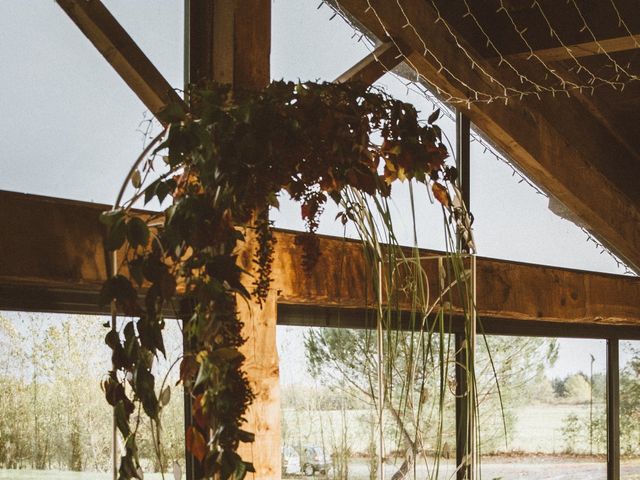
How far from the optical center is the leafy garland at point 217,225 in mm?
1890

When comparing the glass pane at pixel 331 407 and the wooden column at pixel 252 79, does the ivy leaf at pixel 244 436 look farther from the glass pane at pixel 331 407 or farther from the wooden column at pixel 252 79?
the glass pane at pixel 331 407

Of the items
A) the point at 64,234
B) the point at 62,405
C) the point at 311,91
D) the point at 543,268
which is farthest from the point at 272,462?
the point at 543,268

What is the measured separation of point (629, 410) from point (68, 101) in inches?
147

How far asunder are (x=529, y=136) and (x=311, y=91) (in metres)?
2.29

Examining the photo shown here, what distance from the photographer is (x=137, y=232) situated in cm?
194

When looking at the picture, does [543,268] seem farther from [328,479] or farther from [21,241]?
[21,241]

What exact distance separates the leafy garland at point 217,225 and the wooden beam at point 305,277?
1.14ft

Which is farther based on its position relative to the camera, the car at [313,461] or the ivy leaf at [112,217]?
the car at [313,461]

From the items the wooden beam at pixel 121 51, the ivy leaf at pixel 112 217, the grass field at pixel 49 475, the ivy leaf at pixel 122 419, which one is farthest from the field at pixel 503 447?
the wooden beam at pixel 121 51

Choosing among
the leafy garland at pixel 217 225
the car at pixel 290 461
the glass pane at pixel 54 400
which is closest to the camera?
the leafy garland at pixel 217 225

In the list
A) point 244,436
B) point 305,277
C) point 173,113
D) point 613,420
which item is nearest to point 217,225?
point 173,113

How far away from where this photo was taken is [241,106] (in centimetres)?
204

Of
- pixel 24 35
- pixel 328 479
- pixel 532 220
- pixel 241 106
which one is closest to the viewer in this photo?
pixel 241 106

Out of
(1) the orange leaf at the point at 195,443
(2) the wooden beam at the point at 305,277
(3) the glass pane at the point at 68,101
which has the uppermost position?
(3) the glass pane at the point at 68,101
